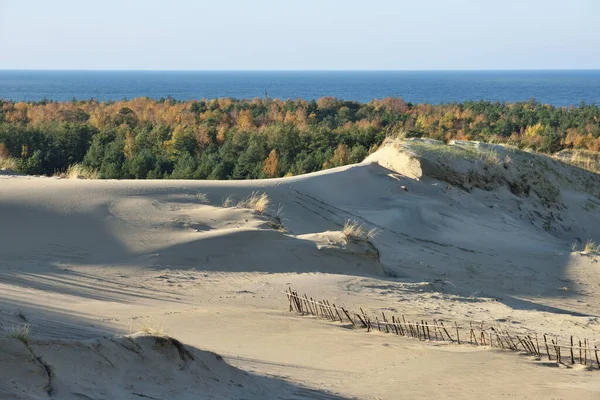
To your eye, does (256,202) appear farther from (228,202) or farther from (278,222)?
(278,222)

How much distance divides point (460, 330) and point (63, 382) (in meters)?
5.53

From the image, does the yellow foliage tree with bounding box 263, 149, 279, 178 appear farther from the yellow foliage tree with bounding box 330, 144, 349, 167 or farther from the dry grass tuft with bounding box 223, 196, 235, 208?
the dry grass tuft with bounding box 223, 196, 235, 208

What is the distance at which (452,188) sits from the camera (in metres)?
20.6

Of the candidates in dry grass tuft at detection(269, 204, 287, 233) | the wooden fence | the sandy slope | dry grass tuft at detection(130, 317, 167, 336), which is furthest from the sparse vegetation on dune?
dry grass tuft at detection(130, 317, 167, 336)

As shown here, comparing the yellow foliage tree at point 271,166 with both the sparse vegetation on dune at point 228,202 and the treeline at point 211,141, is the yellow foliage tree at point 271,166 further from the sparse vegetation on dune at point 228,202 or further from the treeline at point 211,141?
the sparse vegetation on dune at point 228,202

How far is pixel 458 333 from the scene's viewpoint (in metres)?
9.21

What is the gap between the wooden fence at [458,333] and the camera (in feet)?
27.0

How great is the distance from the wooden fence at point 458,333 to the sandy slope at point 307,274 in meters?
0.30

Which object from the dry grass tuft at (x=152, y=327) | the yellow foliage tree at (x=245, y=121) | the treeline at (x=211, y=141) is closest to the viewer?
the dry grass tuft at (x=152, y=327)

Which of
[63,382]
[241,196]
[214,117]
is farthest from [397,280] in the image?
[214,117]

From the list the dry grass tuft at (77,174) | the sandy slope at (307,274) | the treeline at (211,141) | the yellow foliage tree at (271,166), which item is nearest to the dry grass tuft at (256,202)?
the sandy slope at (307,274)

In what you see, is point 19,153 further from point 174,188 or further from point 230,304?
point 230,304

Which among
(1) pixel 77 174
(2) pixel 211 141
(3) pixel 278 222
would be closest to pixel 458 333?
(3) pixel 278 222

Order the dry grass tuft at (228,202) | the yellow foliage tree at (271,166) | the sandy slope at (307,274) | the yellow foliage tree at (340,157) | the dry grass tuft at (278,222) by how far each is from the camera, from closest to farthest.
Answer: the sandy slope at (307,274) → the dry grass tuft at (278,222) → the dry grass tuft at (228,202) → the yellow foliage tree at (271,166) → the yellow foliage tree at (340,157)
